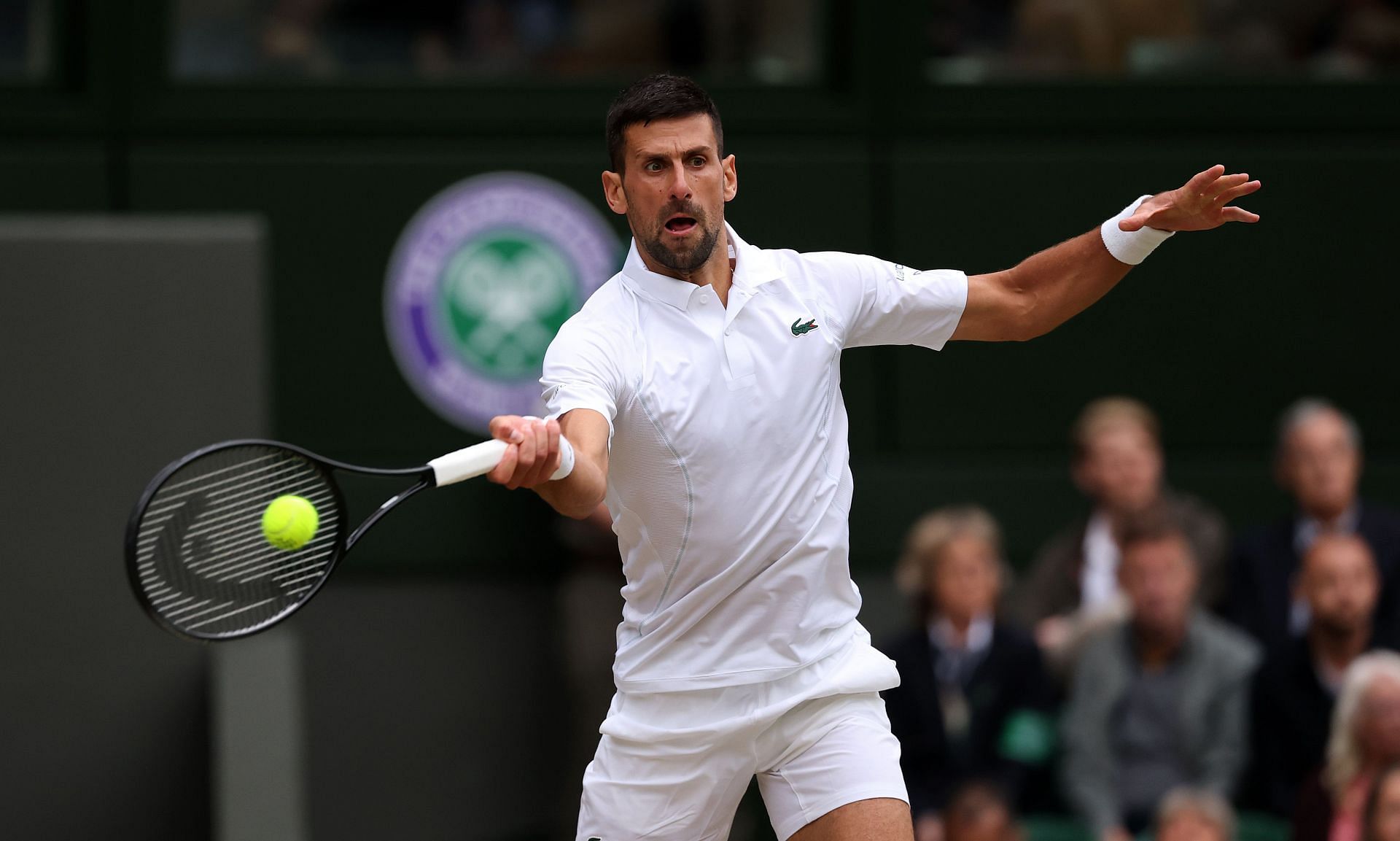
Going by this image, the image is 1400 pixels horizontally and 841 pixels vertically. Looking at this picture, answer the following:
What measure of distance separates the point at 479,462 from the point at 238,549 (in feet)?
2.33

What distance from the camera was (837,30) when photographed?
8852 mm

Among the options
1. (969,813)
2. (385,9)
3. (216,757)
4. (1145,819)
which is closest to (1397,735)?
(1145,819)

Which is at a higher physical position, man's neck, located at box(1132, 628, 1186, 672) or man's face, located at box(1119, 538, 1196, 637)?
man's face, located at box(1119, 538, 1196, 637)

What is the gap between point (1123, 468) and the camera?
7309 millimetres

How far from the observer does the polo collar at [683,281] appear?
4.24 metres

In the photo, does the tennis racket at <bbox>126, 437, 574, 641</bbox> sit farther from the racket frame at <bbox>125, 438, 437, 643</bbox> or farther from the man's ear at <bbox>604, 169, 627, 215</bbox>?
the man's ear at <bbox>604, 169, 627, 215</bbox>

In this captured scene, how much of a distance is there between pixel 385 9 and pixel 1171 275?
3501mm

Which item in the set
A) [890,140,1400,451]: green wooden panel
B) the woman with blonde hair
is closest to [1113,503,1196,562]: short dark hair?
the woman with blonde hair

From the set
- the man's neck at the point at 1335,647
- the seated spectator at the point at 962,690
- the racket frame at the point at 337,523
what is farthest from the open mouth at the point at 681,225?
the man's neck at the point at 1335,647

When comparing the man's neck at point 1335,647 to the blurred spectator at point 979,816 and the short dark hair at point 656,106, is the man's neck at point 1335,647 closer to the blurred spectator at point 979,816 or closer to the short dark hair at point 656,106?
the blurred spectator at point 979,816

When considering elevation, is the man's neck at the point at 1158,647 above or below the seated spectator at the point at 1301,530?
below

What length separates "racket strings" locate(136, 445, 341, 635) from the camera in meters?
4.07

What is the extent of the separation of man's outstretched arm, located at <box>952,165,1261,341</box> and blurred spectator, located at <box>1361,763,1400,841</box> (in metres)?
2.37

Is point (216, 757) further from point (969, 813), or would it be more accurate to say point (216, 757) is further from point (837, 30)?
point (837, 30)
